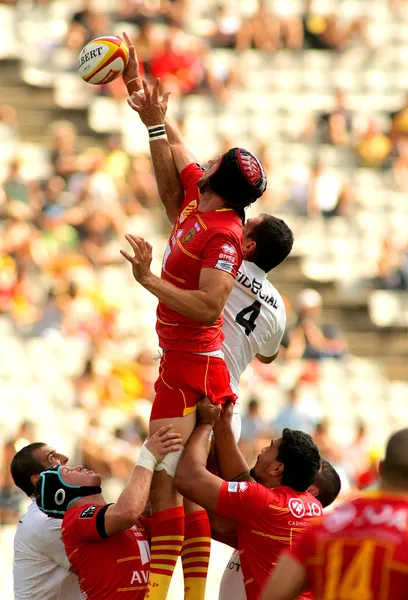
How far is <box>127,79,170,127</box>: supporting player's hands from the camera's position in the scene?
6.84 metres

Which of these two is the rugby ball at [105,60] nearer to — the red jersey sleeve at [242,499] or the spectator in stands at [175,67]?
the red jersey sleeve at [242,499]

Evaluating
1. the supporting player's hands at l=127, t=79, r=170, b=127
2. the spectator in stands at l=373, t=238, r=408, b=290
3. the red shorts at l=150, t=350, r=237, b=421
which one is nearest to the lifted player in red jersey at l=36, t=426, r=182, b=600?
the red shorts at l=150, t=350, r=237, b=421

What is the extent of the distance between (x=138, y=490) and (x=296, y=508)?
824 millimetres

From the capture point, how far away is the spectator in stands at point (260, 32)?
17.9m

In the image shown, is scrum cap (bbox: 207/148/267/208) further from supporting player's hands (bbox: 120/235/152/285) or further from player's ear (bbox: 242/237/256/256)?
supporting player's hands (bbox: 120/235/152/285)

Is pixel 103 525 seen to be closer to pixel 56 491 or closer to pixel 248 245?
pixel 56 491

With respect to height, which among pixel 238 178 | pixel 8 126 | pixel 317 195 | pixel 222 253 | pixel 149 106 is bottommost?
pixel 222 253

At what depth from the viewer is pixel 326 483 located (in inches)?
278

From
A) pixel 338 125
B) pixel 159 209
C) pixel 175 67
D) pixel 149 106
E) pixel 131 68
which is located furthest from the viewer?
pixel 338 125

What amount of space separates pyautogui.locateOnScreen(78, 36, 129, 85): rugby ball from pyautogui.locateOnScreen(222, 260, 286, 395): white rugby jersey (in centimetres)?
129

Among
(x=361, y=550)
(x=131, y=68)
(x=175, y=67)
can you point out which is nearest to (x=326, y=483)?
(x=131, y=68)

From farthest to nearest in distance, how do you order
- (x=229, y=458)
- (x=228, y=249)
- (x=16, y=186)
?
(x=16, y=186), (x=229, y=458), (x=228, y=249)

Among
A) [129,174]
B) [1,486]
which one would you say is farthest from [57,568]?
[129,174]

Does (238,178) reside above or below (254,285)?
above
